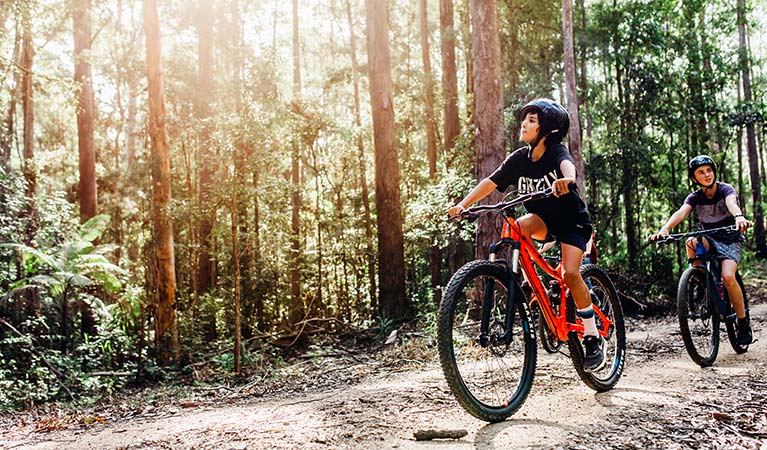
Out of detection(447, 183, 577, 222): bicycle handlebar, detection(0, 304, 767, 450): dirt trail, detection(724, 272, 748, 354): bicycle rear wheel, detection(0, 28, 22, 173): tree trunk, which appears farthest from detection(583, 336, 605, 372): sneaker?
detection(0, 28, 22, 173): tree trunk

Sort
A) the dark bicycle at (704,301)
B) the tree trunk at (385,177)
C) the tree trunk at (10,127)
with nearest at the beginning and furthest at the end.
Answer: the dark bicycle at (704,301), the tree trunk at (385,177), the tree trunk at (10,127)

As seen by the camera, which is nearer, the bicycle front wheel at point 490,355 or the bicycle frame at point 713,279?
the bicycle front wheel at point 490,355

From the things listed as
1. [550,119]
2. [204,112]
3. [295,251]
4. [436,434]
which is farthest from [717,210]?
[204,112]

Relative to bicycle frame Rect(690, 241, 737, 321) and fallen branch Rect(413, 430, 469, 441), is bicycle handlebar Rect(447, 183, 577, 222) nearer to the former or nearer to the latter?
fallen branch Rect(413, 430, 469, 441)

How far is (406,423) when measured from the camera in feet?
12.5

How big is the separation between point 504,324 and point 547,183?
1053mm

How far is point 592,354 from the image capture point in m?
4.32

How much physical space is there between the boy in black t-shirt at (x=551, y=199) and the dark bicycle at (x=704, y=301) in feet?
6.76

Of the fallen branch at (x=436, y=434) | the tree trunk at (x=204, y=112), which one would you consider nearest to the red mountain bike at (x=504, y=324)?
the fallen branch at (x=436, y=434)

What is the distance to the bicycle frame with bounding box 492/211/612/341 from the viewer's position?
3.92 metres

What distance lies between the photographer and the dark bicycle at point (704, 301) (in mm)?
5875

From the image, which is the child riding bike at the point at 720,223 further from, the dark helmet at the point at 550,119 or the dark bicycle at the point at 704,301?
the dark helmet at the point at 550,119

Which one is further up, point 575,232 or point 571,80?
point 571,80

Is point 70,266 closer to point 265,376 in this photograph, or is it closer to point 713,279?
point 265,376
